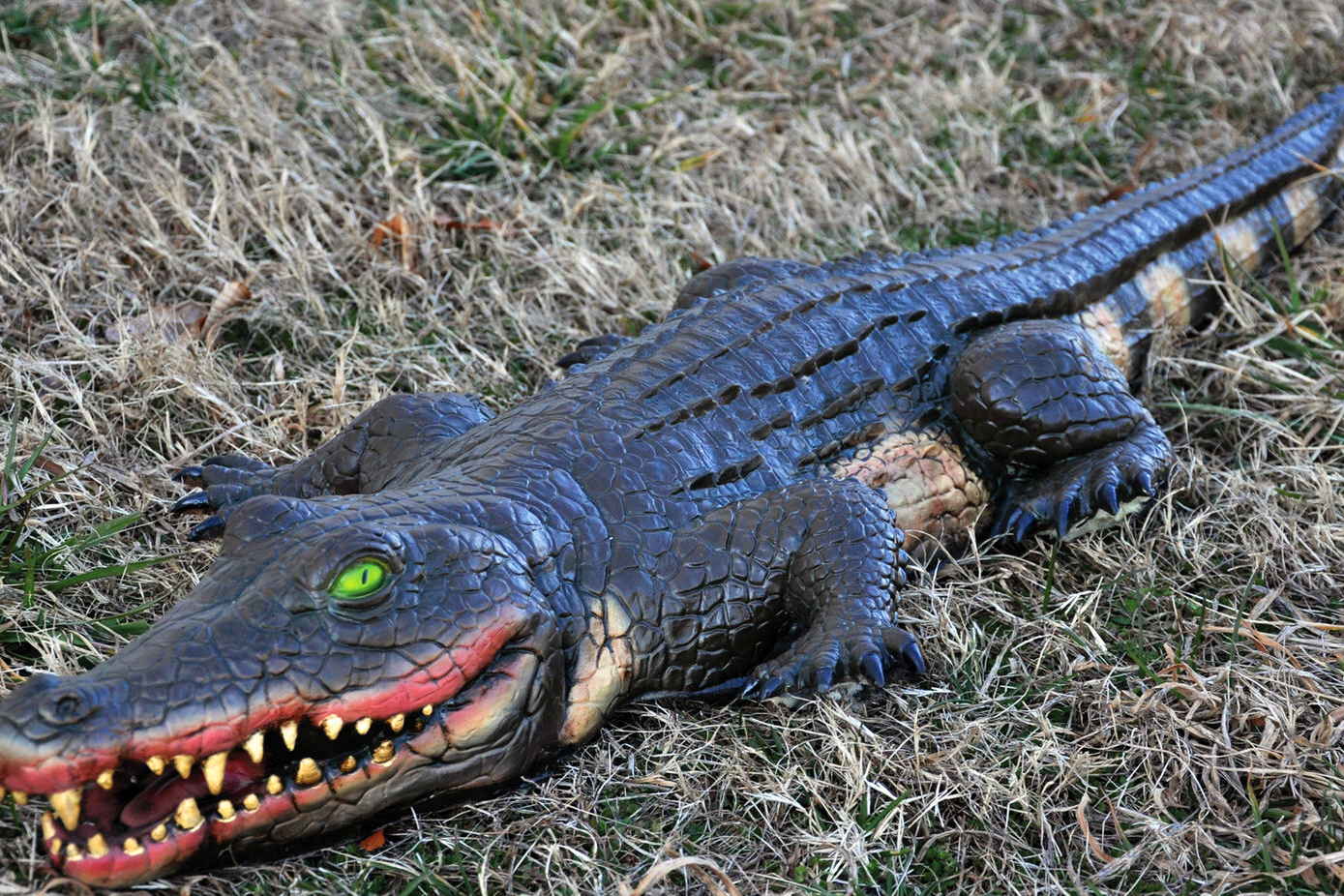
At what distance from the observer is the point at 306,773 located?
2.45 metres

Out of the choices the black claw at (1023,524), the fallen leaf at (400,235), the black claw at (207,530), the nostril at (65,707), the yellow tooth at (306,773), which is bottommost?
the black claw at (1023,524)

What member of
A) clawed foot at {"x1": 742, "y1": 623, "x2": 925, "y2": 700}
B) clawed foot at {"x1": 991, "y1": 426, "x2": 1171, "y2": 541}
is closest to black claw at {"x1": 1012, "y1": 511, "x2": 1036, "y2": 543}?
clawed foot at {"x1": 991, "y1": 426, "x2": 1171, "y2": 541}

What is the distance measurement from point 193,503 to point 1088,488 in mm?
2813

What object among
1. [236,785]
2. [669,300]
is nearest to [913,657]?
[236,785]

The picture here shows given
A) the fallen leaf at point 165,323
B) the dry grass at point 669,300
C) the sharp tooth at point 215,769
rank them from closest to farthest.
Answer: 1. the sharp tooth at point 215,769
2. the dry grass at point 669,300
3. the fallen leaf at point 165,323

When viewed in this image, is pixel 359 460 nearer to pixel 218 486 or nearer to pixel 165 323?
pixel 218 486

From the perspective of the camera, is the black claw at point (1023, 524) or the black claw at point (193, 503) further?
the black claw at point (1023, 524)

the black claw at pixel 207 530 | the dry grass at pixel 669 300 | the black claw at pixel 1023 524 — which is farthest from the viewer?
the black claw at pixel 1023 524

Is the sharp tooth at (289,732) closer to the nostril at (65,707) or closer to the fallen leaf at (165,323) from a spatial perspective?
the nostril at (65,707)

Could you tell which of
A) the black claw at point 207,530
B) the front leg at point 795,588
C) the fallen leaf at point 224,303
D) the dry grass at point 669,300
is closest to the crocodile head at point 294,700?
the dry grass at point 669,300

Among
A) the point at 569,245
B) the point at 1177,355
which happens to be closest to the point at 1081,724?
the point at 1177,355

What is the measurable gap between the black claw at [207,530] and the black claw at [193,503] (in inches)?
5.2

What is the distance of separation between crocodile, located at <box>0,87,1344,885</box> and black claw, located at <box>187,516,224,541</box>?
0.02 m

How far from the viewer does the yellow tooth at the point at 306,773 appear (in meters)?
2.45
